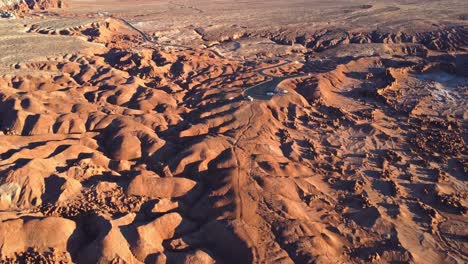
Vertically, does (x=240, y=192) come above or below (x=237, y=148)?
below

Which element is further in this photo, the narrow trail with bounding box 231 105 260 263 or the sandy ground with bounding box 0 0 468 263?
the sandy ground with bounding box 0 0 468 263

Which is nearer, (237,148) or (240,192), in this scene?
(240,192)

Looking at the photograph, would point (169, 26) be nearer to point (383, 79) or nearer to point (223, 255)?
point (383, 79)

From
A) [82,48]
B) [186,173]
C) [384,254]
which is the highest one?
[82,48]

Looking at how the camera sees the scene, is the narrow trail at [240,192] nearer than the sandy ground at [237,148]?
Yes

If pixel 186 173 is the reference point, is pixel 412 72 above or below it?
above

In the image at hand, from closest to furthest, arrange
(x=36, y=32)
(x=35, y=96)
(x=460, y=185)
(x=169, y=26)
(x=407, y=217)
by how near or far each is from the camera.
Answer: (x=407, y=217) < (x=460, y=185) < (x=35, y=96) < (x=36, y=32) < (x=169, y=26)

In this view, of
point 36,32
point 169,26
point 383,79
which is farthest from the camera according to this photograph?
point 169,26

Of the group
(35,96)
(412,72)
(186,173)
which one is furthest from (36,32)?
(412,72)
